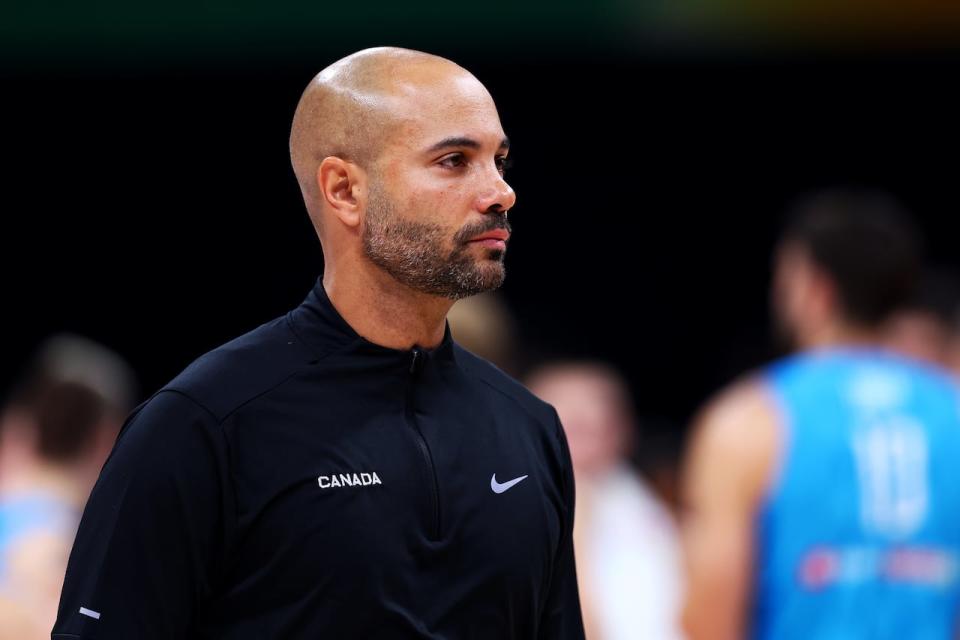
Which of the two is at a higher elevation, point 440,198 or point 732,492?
point 440,198

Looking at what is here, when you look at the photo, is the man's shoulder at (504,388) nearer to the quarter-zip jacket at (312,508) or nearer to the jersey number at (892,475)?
the quarter-zip jacket at (312,508)

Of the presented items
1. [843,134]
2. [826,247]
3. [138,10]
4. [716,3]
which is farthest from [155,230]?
[826,247]

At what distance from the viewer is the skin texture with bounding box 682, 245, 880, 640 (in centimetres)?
431

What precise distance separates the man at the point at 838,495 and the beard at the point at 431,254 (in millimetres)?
1729

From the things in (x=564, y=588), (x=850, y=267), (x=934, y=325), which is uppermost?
(x=934, y=325)

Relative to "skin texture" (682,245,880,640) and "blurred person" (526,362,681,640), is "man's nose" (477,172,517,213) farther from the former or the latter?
"blurred person" (526,362,681,640)

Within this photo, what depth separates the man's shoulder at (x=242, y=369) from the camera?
104 inches

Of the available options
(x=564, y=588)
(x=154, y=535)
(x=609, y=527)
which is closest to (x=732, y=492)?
(x=564, y=588)

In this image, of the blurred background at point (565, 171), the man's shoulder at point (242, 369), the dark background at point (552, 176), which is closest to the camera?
the man's shoulder at point (242, 369)

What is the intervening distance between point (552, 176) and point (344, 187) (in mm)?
7222

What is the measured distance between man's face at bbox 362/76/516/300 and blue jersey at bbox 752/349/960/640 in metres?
1.81

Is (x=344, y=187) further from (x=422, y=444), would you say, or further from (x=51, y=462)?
(x=51, y=462)

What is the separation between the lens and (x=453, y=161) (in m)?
2.76

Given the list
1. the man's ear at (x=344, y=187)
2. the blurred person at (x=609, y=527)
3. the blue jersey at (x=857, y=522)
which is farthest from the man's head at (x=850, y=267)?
the man's ear at (x=344, y=187)
